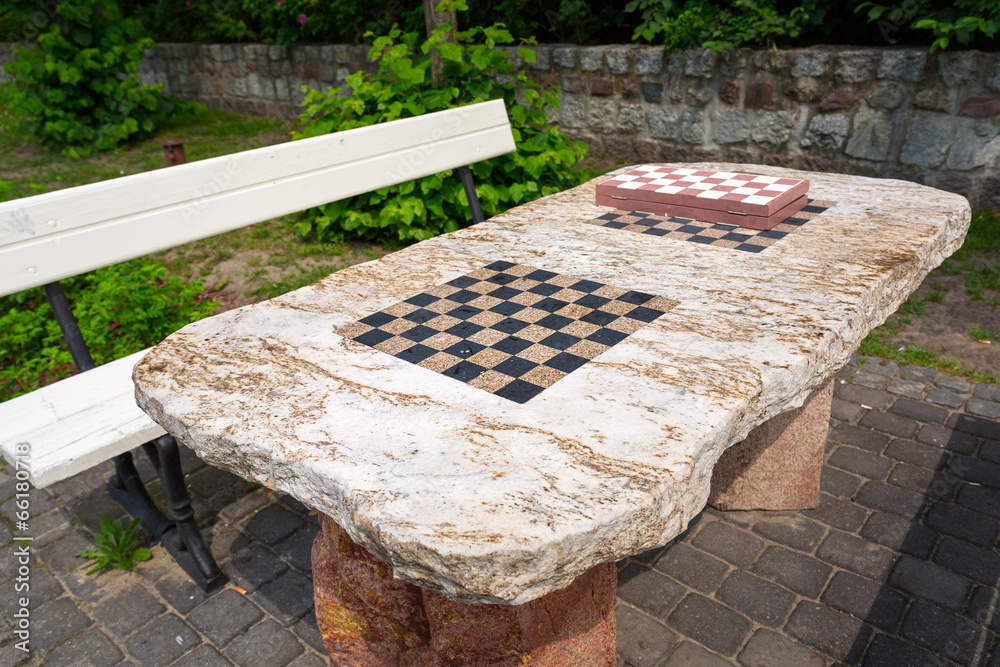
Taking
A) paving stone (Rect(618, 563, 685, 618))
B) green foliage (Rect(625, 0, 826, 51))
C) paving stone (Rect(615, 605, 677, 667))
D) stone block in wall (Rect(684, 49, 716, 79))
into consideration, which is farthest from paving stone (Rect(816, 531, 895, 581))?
stone block in wall (Rect(684, 49, 716, 79))

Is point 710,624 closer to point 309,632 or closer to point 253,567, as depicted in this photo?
point 309,632

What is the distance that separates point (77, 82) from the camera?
291 inches

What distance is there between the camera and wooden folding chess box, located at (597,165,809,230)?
241 centimetres

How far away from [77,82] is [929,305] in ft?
25.7

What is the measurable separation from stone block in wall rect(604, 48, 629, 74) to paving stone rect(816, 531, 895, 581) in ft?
14.2

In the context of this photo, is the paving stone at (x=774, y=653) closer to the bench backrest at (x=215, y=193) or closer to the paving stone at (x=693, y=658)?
the paving stone at (x=693, y=658)

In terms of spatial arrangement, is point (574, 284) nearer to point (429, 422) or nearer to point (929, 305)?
point (429, 422)

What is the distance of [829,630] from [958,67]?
3713 millimetres

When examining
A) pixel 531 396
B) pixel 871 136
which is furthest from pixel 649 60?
pixel 531 396

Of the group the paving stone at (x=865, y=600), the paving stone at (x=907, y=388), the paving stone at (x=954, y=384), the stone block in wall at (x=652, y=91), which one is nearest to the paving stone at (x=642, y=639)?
the paving stone at (x=865, y=600)

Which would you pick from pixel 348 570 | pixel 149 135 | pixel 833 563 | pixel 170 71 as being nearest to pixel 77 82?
pixel 149 135

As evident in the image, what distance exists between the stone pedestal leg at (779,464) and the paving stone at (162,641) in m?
1.82

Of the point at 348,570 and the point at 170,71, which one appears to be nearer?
the point at 348,570

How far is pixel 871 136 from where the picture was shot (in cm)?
478
